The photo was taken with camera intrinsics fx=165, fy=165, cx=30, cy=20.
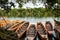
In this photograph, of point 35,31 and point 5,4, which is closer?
point 5,4

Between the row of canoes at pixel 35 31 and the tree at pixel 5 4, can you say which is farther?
the row of canoes at pixel 35 31

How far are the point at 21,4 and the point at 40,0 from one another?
246mm

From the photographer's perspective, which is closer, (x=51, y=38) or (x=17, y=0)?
(x=17, y=0)

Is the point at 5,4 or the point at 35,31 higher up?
the point at 5,4

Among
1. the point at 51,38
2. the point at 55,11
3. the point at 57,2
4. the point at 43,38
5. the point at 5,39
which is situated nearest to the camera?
the point at 57,2

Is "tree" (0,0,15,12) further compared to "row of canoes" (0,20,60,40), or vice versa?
"row of canoes" (0,20,60,40)

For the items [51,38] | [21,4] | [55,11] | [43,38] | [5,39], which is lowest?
[51,38]

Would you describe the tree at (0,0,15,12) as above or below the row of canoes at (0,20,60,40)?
above

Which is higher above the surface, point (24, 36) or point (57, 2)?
point (57, 2)

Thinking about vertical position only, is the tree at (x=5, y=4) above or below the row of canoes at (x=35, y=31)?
above

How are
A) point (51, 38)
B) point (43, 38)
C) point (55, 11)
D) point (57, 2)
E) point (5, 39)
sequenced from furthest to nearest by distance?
point (51, 38)
point (43, 38)
point (5, 39)
point (55, 11)
point (57, 2)

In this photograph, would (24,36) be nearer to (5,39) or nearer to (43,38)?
(43,38)

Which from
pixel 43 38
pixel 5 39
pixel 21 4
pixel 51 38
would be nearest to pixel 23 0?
pixel 21 4

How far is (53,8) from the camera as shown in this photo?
6.94ft
